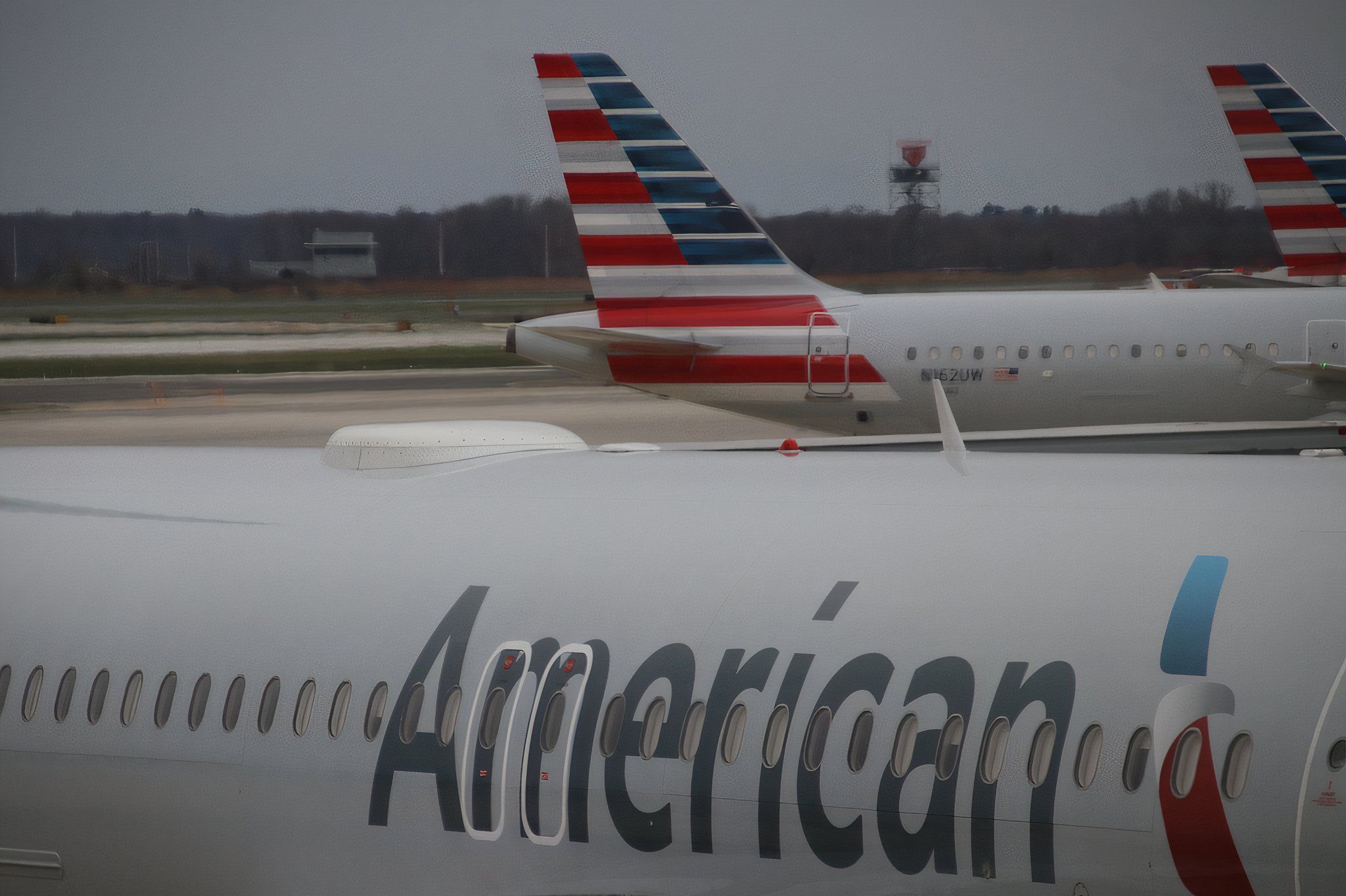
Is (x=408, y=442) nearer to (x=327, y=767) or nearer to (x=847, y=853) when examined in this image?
(x=327, y=767)

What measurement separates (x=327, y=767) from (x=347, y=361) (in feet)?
53.6

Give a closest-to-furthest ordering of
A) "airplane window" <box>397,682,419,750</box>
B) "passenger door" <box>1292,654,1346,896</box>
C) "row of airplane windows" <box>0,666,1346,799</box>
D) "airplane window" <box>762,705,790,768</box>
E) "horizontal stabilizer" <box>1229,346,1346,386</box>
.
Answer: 1. "passenger door" <box>1292,654,1346,896</box>
2. "row of airplane windows" <box>0,666,1346,799</box>
3. "airplane window" <box>762,705,790,768</box>
4. "airplane window" <box>397,682,419,750</box>
5. "horizontal stabilizer" <box>1229,346,1346,386</box>

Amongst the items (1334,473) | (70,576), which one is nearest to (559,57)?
(70,576)

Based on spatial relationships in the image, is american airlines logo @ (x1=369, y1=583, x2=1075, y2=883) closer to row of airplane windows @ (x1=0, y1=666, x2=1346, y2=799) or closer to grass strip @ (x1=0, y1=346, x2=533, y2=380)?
row of airplane windows @ (x1=0, y1=666, x2=1346, y2=799)

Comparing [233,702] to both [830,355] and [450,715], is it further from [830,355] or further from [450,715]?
[830,355]

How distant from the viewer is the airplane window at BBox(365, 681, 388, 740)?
458 cm

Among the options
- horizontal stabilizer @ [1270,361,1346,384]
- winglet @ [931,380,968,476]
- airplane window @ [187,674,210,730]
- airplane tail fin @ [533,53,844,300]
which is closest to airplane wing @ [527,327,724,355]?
airplane tail fin @ [533,53,844,300]

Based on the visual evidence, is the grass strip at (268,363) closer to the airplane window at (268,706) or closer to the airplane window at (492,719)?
the airplane window at (268,706)

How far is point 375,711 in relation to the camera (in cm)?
461

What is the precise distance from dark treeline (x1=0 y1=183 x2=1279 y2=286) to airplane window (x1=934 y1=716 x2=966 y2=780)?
17997 millimetres

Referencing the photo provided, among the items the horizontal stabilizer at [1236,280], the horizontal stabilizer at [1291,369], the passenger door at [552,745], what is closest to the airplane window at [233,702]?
the passenger door at [552,745]

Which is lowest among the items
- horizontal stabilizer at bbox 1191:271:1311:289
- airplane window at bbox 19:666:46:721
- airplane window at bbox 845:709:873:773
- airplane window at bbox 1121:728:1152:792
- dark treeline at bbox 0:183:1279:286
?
airplane window at bbox 19:666:46:721

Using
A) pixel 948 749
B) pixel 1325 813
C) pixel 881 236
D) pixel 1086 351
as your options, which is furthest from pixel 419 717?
pixel 881 236

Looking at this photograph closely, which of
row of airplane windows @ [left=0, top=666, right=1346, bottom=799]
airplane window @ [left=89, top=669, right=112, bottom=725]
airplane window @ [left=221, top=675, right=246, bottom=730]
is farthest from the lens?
airplane window @ [left=89, top=669, right=112, bottom=725]
